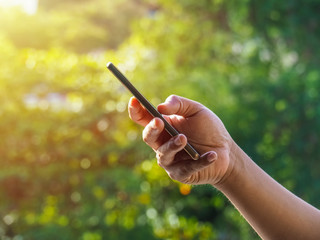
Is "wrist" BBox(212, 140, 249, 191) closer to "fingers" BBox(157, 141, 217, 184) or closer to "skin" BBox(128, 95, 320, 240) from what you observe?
"skin" BBox(128, 95, 320, 240)

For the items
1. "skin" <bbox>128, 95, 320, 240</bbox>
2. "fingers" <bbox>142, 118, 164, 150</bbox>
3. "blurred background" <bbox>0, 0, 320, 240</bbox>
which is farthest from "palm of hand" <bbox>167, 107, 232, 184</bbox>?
"blurred background" <bbox>0, 0, 320, 240</bbox>

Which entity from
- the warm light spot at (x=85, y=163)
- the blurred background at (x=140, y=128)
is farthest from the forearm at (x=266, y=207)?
the warm light spot at (x=85, y=163)

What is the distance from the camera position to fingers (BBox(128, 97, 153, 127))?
1.09m

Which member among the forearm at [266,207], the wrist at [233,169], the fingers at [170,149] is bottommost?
the forearm at [266,207]

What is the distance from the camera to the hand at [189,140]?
1045mm

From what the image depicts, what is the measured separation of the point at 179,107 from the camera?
1.13 m

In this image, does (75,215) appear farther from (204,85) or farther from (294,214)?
(294,214)

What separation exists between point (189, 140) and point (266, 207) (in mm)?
251

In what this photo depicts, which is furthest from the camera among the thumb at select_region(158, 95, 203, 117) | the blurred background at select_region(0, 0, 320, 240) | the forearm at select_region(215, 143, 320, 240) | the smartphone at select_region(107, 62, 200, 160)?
the blurred background at select_region(0, 0, 320, 240)

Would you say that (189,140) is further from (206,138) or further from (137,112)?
(137,112)

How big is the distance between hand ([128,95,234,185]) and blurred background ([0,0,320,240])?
631mm

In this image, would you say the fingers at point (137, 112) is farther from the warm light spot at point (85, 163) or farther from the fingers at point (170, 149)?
the warm light spot at point (85, 163)

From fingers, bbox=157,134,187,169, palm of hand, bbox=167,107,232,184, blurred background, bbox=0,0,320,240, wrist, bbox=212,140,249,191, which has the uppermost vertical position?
fingers, bbox=157,134,187,169

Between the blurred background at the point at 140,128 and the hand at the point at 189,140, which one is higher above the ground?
the hand at the point at 189,140
